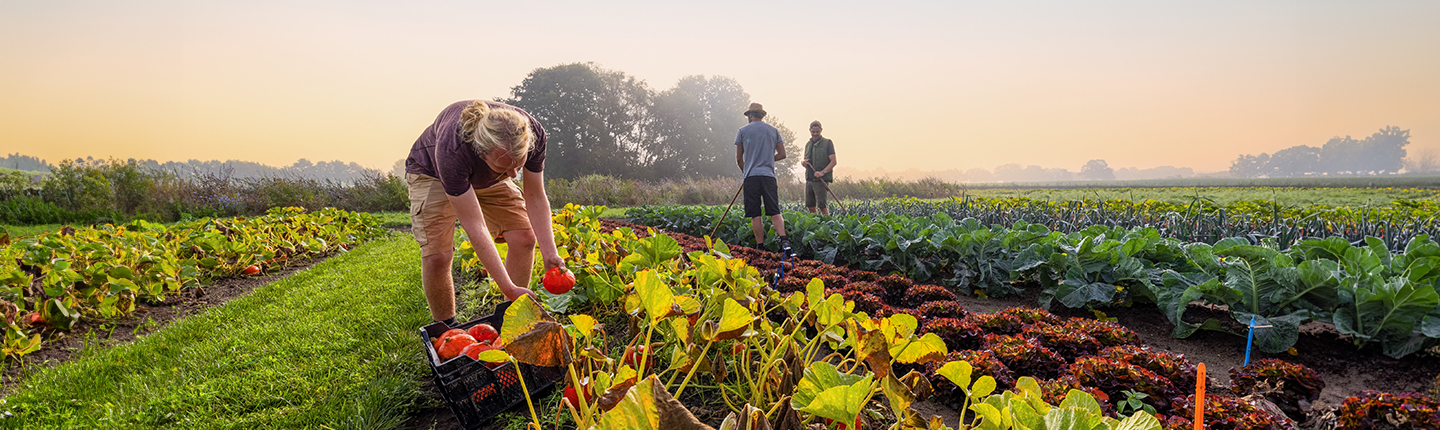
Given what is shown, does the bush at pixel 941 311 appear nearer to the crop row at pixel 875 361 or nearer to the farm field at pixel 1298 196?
the crop row at pixel 875 361

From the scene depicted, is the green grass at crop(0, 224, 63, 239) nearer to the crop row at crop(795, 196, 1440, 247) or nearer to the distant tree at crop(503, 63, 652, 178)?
the crop row at crop(795, 196, 1440, 247)

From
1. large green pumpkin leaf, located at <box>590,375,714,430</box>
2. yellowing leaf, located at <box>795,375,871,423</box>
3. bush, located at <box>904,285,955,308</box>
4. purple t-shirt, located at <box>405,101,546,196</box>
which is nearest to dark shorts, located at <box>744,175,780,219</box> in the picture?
bush, located at <box>904,285,955,308</box>

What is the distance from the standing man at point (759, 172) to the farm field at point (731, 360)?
218 cm

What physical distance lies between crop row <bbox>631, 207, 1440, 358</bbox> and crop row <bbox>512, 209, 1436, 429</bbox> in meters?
0.52

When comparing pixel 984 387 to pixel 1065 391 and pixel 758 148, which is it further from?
pixel 758 148

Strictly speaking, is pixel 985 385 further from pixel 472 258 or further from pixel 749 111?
pixel 749 111

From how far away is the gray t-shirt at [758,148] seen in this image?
542cm

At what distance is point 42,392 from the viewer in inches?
86.7

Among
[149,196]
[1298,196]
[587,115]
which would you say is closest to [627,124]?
[587,115]

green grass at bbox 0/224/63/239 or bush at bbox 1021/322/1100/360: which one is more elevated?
green grass at bbox 0/224/63/239

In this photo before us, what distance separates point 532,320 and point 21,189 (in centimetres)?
1704

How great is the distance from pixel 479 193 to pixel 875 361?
86.2 inches

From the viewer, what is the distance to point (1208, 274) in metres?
2.51

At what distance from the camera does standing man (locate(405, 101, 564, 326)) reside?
2.03 metres
